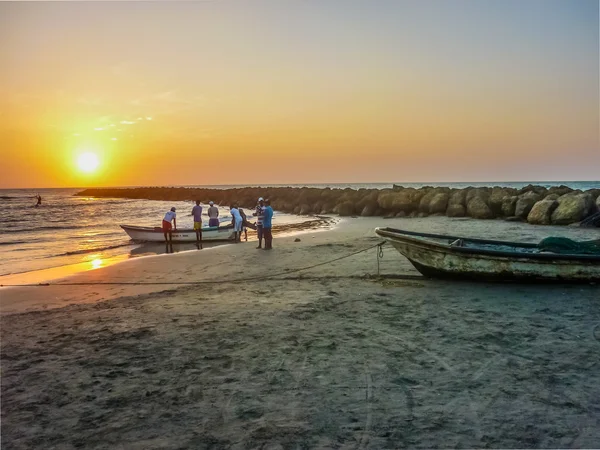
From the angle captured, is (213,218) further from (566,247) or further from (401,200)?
(401,200)

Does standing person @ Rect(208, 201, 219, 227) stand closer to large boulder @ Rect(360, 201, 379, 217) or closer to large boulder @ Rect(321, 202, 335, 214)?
large boulder @ Rect(360, 201, 379, 217)

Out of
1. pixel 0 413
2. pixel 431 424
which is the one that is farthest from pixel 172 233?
pixel 431 424

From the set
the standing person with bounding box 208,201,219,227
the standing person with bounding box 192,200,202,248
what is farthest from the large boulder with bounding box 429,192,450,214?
the standing person with bounding box 192,200,202,248

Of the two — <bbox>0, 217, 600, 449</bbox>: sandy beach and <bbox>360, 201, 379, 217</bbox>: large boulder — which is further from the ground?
<bbox>360, 201, 379, 217</bbox>: large boulder

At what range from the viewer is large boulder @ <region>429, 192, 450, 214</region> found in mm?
27734

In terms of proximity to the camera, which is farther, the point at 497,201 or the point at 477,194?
the point at 477,194

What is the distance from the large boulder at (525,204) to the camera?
2248 centimetres

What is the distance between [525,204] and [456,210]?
429cm

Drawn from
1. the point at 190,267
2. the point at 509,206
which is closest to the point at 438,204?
the point at 509,206

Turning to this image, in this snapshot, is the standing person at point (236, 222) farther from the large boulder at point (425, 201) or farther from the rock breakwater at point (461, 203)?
the large boulder at point (425, 201)

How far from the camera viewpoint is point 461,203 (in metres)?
26.8

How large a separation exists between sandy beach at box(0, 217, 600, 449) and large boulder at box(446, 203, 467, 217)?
1829 centimetres

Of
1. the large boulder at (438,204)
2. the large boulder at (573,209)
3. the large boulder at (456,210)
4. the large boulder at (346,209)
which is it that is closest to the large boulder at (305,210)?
the large boulder at (346,209)

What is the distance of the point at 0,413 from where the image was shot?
4.10 metres
